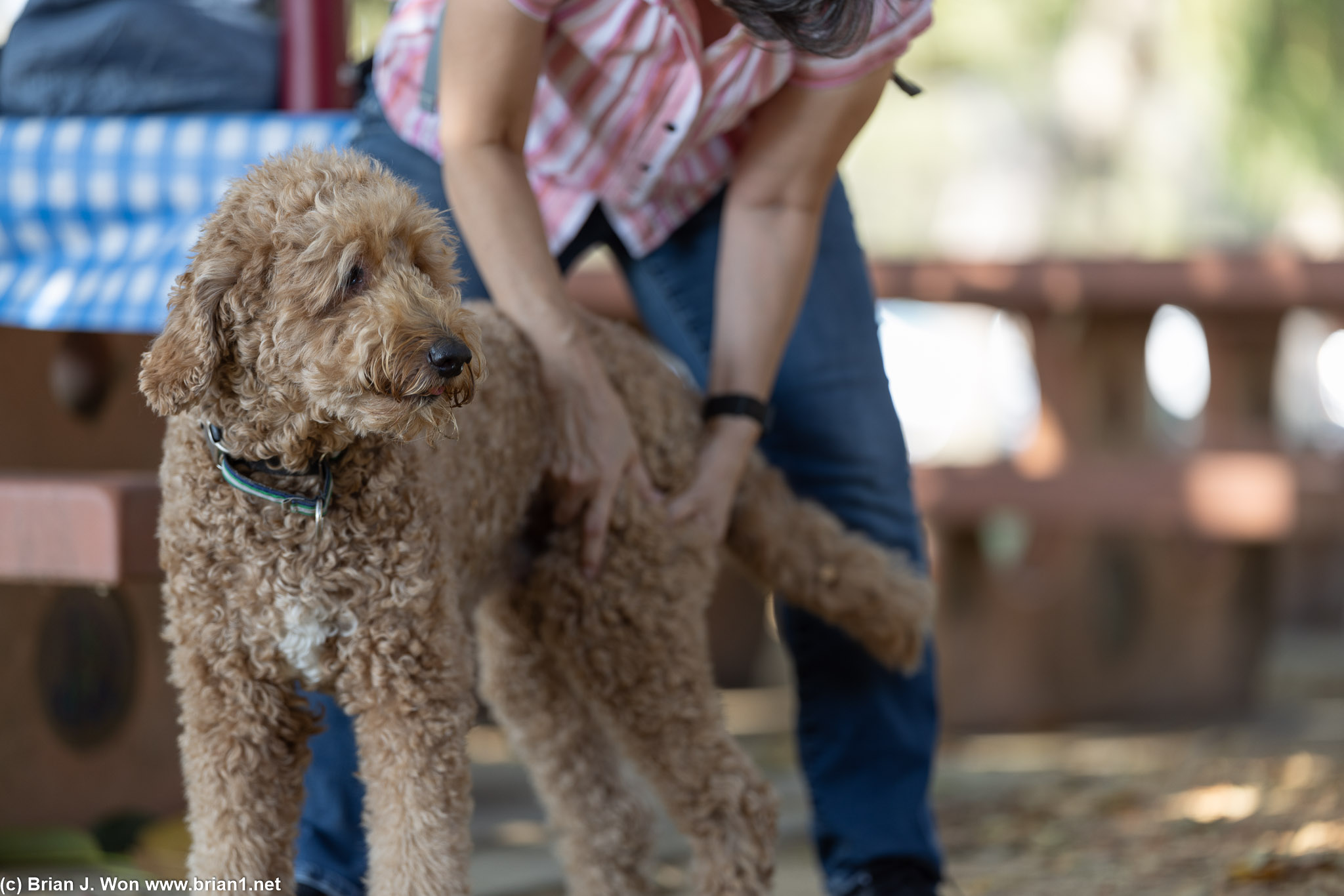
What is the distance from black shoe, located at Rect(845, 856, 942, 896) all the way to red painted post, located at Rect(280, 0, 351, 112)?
6.99 ft

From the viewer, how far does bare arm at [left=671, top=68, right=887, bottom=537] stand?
233 cm

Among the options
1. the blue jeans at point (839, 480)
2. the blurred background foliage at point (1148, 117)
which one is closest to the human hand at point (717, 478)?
the blue jeans at point (839, 480)

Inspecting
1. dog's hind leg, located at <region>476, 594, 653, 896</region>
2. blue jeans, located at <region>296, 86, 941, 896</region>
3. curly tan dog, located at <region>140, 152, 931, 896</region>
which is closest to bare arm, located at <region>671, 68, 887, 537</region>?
blue jeans, located at <region>296, 86, 941, 896</region>

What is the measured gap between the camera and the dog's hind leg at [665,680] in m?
2.10

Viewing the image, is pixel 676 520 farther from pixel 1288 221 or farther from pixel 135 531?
pixel 1288 221

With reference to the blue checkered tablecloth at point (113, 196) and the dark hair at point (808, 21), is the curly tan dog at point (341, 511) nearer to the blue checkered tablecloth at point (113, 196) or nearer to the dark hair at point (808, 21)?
the dark hair at point (808, 21)

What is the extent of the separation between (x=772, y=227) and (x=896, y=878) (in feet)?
3.83

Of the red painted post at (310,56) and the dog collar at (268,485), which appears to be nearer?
the dog collar at (268,485)

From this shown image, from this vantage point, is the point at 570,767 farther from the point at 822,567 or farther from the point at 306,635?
the point at 306,635

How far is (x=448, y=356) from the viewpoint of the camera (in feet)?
5.00

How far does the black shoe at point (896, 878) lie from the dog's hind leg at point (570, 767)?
385 mm

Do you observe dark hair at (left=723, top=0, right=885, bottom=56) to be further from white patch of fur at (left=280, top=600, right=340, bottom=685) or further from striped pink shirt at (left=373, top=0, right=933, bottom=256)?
white patch of fur at (left=280, top=600, right=340, bottom=685)

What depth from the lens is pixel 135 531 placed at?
2.25 m

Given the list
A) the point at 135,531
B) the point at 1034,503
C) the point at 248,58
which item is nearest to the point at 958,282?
the point at 1034,503
